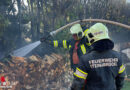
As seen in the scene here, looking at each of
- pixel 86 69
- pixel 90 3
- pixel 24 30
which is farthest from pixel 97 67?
pixel 90 3

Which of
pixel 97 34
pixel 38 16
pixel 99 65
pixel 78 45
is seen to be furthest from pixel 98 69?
pixel 38 16

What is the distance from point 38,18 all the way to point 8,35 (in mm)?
1445

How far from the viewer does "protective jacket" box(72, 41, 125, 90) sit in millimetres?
1809

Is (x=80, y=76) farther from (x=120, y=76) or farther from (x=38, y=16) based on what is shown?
(x=38, y=16)

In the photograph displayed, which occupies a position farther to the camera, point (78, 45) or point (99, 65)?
point (78, 45)

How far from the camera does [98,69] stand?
180 centimetres

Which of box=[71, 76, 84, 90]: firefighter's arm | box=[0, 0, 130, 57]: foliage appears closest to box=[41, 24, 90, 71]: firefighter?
box=[0, 0, 130, 57]: foliage

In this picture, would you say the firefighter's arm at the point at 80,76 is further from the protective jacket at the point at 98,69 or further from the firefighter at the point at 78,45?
the firefighter at the point at 78,45

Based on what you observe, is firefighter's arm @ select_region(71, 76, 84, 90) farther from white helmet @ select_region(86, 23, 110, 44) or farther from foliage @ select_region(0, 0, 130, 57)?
foliage @ select_region(0, 0, 130, 57)

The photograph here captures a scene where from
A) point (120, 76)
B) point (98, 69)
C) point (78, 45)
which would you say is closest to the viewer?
point (98, 69)

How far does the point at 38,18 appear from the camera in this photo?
18.9 feet

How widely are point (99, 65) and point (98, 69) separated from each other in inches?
2.1

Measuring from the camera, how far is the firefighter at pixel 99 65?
1811mm

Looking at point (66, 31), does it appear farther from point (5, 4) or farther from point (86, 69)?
point (86, 69)
